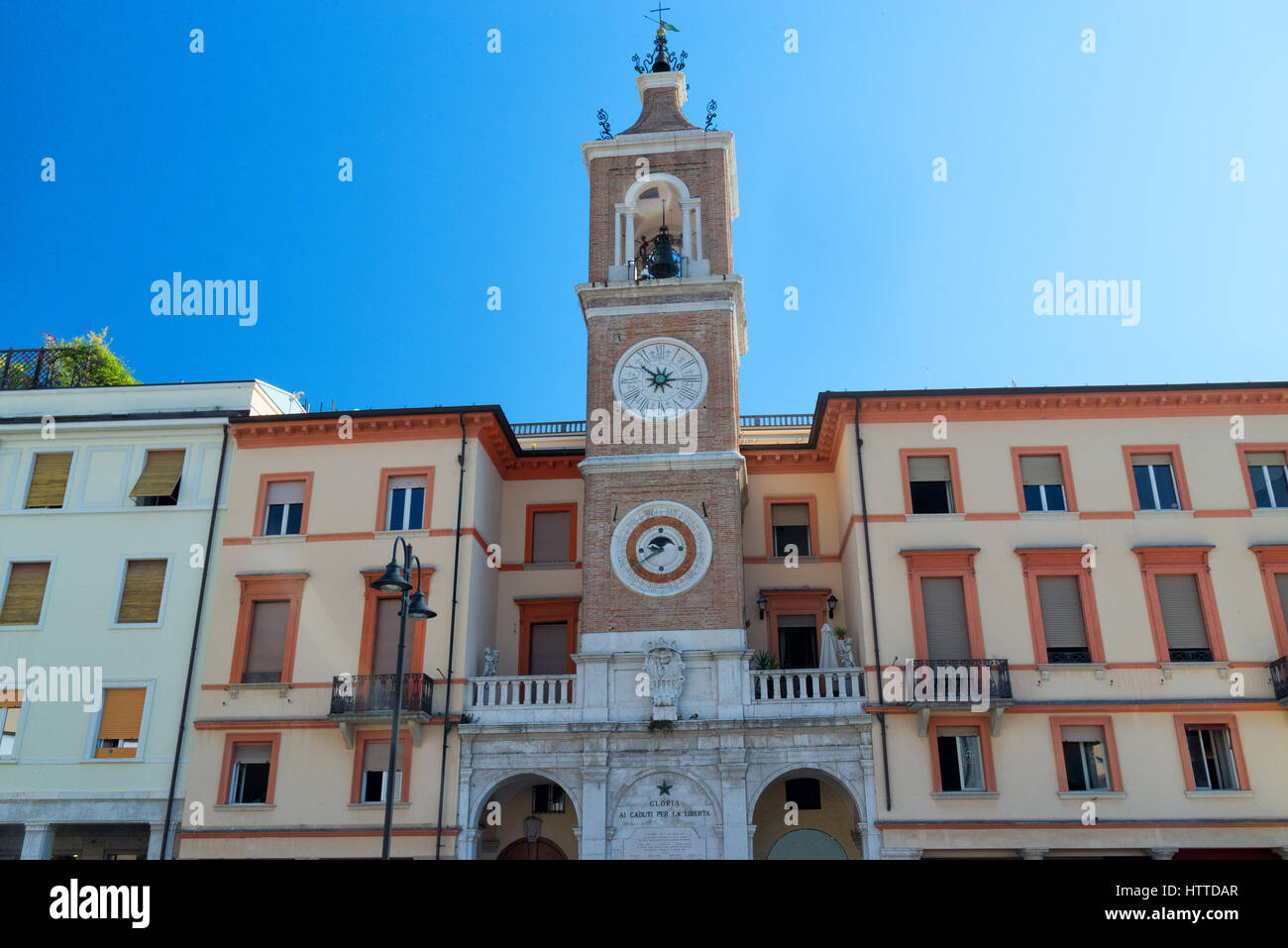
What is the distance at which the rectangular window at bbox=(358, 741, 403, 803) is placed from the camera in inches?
1006

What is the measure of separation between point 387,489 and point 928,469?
15318mm

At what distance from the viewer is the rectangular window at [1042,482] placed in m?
27.2

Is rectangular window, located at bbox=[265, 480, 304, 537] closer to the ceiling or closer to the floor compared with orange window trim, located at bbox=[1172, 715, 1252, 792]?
closer to the ceiling

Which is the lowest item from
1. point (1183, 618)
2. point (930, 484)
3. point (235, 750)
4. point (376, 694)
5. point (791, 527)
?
point (235, 750)

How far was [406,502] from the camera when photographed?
2859cm

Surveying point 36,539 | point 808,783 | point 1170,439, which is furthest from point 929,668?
point 36,539

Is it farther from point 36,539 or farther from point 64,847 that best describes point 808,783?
point 36,539

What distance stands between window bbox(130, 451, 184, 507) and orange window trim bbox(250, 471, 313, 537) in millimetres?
2702

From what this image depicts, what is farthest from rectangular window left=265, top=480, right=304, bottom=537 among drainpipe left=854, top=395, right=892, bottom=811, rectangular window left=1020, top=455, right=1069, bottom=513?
rectangular window left=1020, top=455, right=1069, bottom=513

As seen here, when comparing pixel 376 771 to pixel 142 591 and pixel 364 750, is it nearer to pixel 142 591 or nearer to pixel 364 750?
Result: pixel 364 750

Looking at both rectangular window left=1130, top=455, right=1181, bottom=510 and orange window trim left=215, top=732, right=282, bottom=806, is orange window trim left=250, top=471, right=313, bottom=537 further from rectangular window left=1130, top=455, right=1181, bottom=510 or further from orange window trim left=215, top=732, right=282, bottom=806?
rectangular window left=1130, top=455, right=1181, bottom=510

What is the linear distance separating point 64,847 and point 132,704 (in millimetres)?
4308

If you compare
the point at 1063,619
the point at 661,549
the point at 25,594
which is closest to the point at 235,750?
the point at 25,594
